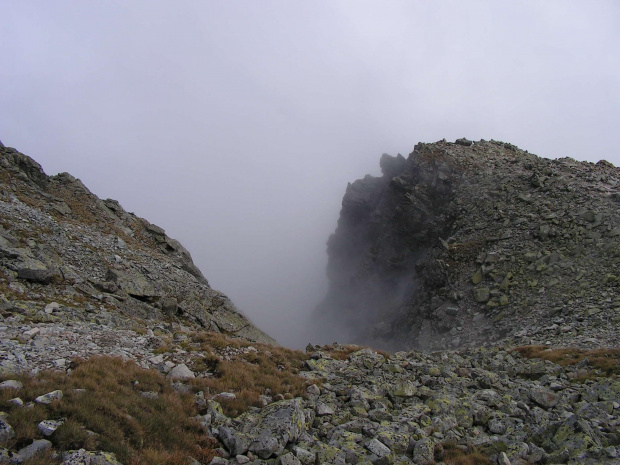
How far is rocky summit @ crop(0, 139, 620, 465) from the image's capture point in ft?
36.5

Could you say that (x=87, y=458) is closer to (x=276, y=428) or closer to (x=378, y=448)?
(x=276, y=428)

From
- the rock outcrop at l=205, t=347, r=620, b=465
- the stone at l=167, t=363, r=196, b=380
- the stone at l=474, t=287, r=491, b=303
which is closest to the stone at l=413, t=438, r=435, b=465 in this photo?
the rock outcrop at l=205, t=347, r=620, b=465

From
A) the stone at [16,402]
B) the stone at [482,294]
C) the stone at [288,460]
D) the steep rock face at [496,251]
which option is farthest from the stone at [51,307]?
the stone at [482,294]

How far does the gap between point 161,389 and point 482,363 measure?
1888 centimetres

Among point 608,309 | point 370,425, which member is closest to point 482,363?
point 370,425

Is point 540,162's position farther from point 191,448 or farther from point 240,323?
point 191,448

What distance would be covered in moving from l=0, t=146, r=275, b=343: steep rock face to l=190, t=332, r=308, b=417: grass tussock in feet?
23.4

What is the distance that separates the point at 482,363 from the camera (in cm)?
2298

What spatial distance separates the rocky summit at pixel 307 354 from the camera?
1113cm

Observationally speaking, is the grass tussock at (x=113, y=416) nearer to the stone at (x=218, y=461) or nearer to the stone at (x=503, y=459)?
the stone at (x=218, y=461)

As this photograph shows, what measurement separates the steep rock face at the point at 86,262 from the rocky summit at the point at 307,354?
18 centimetres

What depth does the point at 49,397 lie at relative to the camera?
1030cm

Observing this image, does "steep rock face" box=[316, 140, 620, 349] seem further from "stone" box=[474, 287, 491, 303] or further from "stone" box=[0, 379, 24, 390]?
"stone" box=[0, 379, 24, 390]

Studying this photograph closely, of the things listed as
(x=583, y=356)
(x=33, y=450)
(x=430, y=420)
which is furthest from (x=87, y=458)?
(x=583, y=356)
